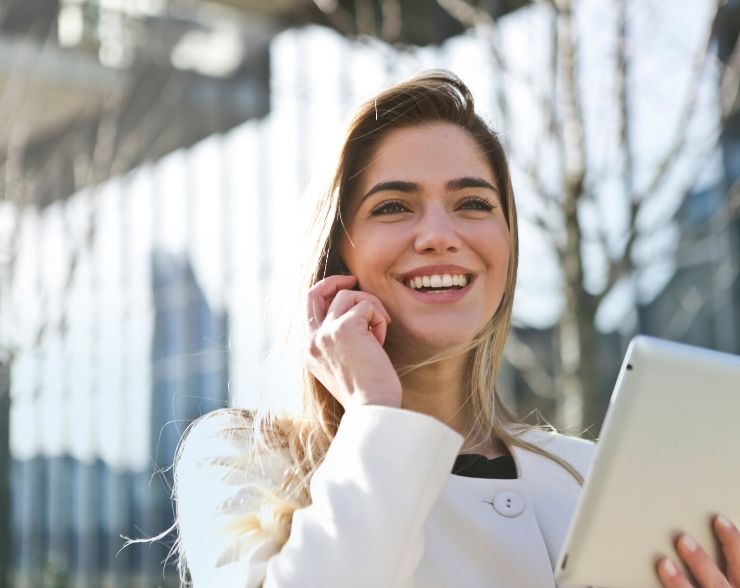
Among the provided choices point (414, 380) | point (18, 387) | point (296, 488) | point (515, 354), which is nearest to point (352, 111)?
point (414, 380)

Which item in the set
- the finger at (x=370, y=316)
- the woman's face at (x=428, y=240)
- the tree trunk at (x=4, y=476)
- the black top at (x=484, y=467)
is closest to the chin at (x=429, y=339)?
the woman's face at (x=428, y=240)

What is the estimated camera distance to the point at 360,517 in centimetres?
180

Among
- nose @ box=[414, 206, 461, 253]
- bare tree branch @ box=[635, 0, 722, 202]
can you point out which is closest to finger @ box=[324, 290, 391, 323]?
nose @ box=[414, 206, 461, 253]

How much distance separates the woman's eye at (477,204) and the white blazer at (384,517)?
0.52 metres

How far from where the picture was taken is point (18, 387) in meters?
9.97

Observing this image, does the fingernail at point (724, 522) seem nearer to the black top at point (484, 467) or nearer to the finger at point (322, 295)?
the black top at point (484, 467)

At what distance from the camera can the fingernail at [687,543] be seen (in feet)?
5.62

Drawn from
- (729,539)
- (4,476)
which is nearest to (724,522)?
(729,539)

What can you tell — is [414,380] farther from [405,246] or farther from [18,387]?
[18,387]

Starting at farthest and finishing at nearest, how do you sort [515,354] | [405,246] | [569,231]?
[515,354], [569,231], [405,246]

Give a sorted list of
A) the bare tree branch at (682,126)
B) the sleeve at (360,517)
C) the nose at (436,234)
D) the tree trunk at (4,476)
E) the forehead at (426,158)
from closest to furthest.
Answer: the sleeve at (360,517) < the nose at (436,234) < the forehead at (426,158) < the bare tree branch at (682,126) < the tree trunk at (4,476)

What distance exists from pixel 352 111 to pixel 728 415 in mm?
1170

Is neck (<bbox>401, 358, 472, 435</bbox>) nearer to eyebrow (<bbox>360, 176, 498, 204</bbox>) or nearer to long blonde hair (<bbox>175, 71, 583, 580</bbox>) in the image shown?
long blonde hair (<bbox>175, 71, 583, 580</bbox>)

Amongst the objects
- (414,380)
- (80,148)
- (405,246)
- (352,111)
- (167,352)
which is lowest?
(167,352)
